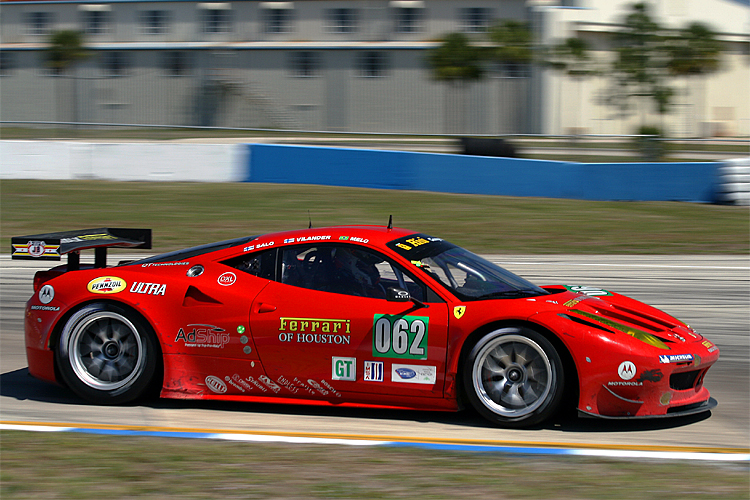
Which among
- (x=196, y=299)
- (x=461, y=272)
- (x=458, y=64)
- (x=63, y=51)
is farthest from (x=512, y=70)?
(x=196, y=299)

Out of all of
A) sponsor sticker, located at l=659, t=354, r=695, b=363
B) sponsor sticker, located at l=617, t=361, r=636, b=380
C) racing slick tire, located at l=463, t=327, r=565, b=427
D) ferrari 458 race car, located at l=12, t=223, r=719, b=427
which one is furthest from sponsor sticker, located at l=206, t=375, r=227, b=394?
sponsor sticker, located at l=659, t=354, r=695, b=363

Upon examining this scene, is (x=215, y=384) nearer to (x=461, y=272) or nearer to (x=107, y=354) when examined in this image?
(x=107, y=354)

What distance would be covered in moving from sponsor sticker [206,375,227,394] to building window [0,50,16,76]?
36018mm

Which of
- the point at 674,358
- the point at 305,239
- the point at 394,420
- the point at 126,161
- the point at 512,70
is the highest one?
the point at 512,70

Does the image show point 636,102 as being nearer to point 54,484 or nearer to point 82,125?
point 82,125

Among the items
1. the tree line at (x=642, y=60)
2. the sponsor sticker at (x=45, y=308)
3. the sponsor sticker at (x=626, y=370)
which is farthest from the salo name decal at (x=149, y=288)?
the tree line at (x=642, y=60)

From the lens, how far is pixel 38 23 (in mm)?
41094

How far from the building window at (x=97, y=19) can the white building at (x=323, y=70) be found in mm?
64

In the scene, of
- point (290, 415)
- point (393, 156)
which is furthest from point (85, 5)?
point (290, 415)

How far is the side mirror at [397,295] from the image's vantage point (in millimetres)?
4758

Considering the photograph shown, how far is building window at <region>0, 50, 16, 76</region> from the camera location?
3669cm

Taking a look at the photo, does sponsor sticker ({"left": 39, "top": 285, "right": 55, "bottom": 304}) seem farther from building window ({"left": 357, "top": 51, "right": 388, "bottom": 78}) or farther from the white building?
building window ({"left": 357, "top": 51, "right": 388, "bottom": 78})

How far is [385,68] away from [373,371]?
101 ft

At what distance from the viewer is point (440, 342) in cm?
470
